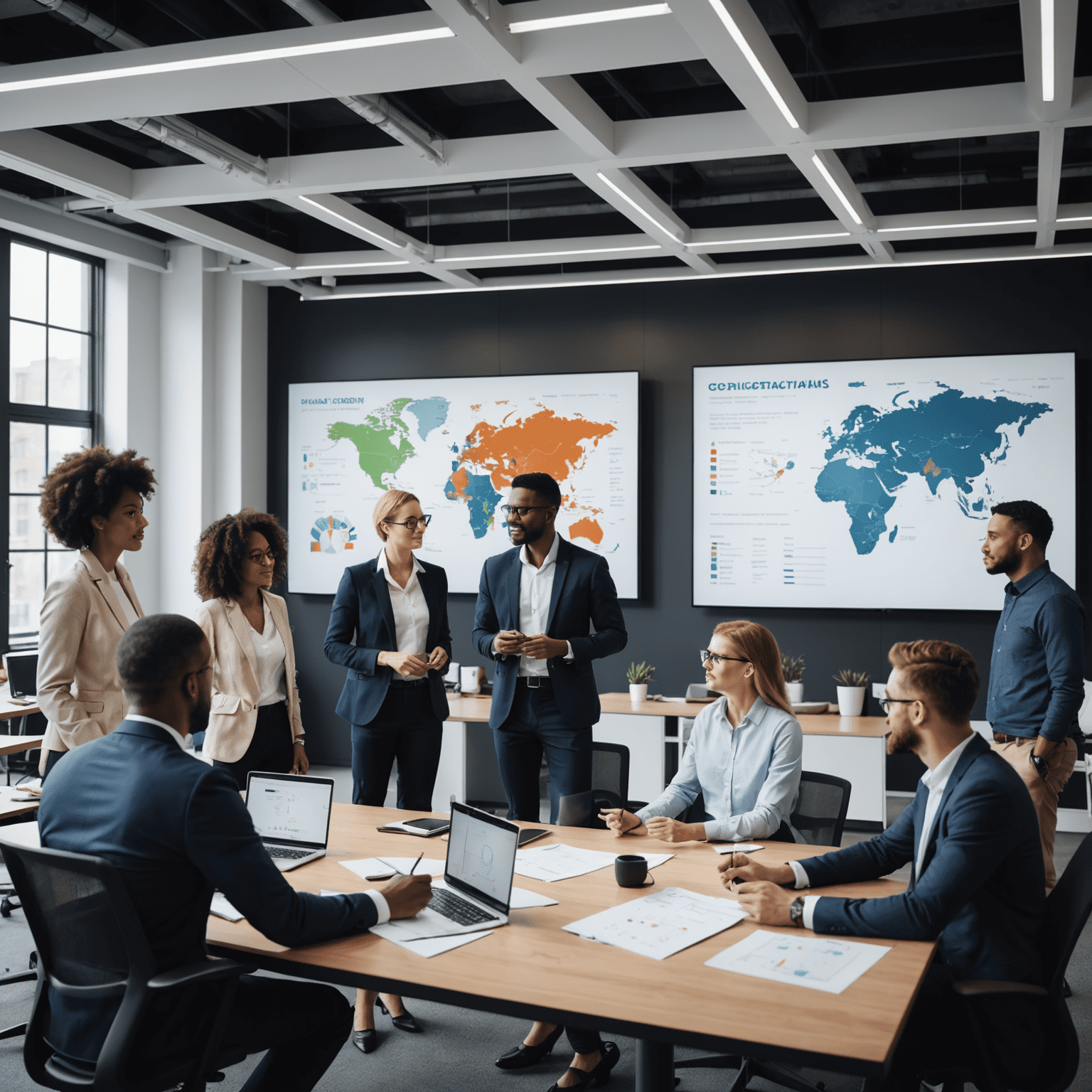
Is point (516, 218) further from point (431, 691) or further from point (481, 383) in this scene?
point (431, 691)

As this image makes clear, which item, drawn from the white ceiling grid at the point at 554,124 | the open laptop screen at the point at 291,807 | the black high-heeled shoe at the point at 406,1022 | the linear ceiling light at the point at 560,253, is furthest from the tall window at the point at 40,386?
the open laptop screen at the point at 291,807

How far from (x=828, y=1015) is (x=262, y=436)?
6.82 meters

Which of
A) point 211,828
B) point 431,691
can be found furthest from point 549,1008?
point 431,691

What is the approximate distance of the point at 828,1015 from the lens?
180 cm

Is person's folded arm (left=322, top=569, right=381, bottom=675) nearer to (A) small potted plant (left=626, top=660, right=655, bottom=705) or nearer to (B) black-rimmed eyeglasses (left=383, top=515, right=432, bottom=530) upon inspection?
(B) black-rimmed eyeglasses (left=383, top=515, right=432, bottom=530)

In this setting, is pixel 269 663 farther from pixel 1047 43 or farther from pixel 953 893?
pixel 1047 43

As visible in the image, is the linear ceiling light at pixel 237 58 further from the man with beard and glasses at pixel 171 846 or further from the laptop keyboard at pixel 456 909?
the laptop keyboard at pixel 456 909

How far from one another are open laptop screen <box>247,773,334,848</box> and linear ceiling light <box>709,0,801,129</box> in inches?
104

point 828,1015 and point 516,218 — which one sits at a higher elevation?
point 516,218

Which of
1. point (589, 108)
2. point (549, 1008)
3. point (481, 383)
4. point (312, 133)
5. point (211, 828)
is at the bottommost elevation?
point (549, 1008)

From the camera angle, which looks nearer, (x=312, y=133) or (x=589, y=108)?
(x=589, y=108)

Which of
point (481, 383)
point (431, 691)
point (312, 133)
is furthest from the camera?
point (481, 383)

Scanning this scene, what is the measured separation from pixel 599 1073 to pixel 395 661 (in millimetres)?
1482

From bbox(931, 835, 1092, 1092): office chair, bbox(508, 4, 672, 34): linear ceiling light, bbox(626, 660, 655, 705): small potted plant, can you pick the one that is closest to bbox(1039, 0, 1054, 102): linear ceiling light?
bbox(508, 4, 672, 34): linear ceiling light
